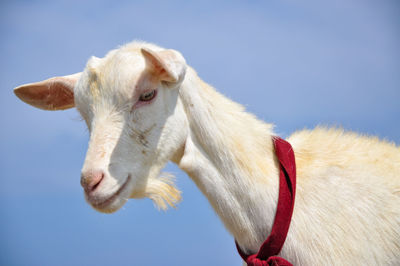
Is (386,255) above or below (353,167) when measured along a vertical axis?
below

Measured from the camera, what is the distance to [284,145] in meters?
3.53

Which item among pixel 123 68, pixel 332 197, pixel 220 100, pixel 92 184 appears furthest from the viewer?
pixel 220 100

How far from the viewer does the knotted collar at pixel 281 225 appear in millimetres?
3086

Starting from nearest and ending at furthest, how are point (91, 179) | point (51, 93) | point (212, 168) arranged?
1. point (91, 179)
2. point (212, 168)
3. point (51, 93)

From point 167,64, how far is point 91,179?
39.9 inches

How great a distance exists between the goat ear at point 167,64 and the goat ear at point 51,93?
3.58 ft

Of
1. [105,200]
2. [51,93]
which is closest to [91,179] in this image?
[105,200]

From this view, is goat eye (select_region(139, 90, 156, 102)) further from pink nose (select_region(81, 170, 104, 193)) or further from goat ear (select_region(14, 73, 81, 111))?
goat ear (select_region(14, 73, 81, 111))

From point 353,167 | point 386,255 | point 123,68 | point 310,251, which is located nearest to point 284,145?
point 353,167

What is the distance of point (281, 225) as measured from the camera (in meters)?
3.10

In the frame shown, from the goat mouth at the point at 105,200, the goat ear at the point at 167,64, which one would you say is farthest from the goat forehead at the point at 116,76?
the goat mouth at the point at 105,200

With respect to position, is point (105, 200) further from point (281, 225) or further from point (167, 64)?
point (281, 225)

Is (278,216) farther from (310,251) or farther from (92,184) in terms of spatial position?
(92,184)

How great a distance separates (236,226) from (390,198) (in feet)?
4.65
